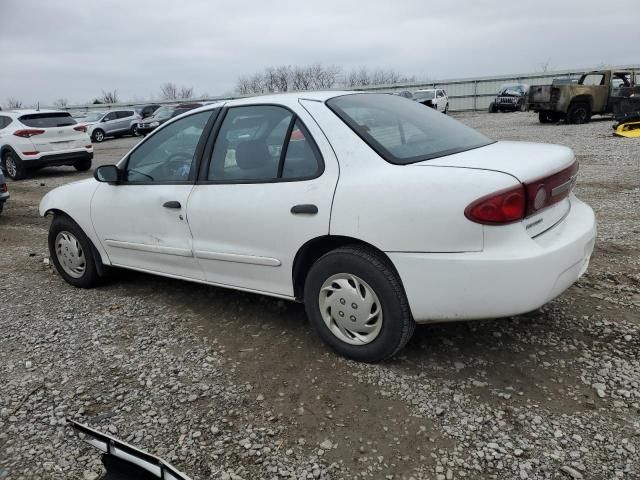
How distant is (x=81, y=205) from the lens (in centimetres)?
430

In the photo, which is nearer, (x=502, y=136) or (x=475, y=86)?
(x=502, y=136)

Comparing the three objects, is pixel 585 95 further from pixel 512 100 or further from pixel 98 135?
pixel 98 135

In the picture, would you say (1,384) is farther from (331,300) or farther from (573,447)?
(573,447)

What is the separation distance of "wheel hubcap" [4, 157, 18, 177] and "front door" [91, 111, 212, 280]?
10027mm

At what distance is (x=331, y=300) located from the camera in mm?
3008

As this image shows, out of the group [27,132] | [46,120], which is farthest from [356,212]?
[46,120]

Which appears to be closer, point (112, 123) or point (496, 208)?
point (496, 208)

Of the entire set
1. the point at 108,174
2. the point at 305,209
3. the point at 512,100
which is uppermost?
the point at 108,174

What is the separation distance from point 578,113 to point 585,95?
627 millimetres

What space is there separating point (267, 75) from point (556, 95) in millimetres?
53638

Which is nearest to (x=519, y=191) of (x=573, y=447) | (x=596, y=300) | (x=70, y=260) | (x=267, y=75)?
(x=573, y=447)

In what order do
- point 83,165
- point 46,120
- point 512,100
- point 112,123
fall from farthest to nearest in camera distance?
point 512,100 → point 112,123 → point 83,165 → point 46,120

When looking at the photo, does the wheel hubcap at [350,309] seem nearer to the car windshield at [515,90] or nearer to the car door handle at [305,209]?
the car door handle at [305,209]

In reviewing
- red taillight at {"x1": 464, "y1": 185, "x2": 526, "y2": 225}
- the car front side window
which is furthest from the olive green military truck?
red taillight at {"x1": 464, "y1": 185, "x2": 526, "y2": 225}
